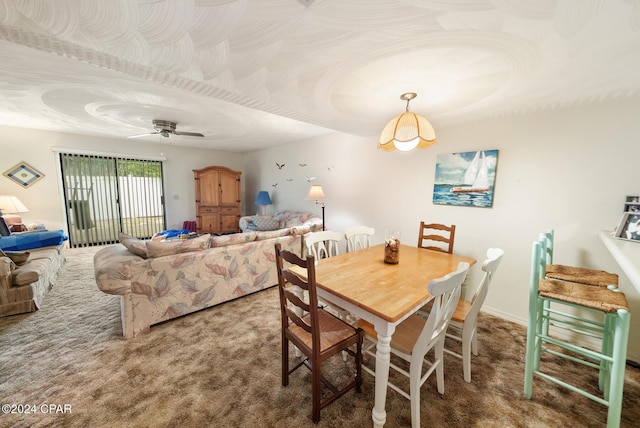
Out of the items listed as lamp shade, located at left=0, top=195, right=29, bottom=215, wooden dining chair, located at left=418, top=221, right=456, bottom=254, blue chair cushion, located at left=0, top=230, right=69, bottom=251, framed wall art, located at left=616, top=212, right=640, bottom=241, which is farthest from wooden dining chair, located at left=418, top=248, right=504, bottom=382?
lamp shade, located at left=0, top=195, right=29, bottom=215

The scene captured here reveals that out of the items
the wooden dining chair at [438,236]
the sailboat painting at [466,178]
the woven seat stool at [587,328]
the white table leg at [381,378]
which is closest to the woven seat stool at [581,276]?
the woven seat stool at [587,328]

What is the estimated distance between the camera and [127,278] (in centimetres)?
193

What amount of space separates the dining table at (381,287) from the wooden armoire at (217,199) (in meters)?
4.71

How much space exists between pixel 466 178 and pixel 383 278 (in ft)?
6.08

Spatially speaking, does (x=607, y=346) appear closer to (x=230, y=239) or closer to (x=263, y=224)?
(x=230, y=239)

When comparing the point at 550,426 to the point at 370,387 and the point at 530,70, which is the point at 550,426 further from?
the point at 530,70

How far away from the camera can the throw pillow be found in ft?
16.2

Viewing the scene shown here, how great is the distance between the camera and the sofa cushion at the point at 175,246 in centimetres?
211

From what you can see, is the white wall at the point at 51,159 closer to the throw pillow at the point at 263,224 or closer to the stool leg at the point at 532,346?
the throw pillow at the point at 263,224

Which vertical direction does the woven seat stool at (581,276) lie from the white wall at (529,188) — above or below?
below

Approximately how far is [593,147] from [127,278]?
422 cm

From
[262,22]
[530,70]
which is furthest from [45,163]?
[530,70]

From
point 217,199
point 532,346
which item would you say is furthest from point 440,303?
point 217,199

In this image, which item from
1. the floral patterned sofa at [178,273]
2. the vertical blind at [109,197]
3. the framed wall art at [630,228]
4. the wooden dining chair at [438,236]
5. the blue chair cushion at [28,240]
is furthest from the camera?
the vertical blind at [109,197]
